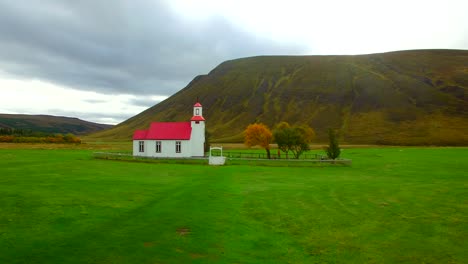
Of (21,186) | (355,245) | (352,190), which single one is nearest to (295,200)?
(352,190)

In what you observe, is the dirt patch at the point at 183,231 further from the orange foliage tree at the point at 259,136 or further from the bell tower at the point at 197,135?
the orange foliage tree at the point at 259,136

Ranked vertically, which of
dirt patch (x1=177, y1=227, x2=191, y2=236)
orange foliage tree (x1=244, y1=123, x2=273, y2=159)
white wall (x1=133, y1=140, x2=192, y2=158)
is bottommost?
dirt patch (x1=177, y1=227, x2=191, y2=236)

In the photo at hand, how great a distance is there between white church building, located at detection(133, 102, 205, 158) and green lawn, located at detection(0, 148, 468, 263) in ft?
138

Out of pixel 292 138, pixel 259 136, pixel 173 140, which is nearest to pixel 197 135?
pixel 173 140

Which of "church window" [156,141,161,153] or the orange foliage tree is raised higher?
the orange foliage tree

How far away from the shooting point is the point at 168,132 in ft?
246

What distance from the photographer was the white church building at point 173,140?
241 feet

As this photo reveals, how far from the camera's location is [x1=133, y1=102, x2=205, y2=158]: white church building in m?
73.6

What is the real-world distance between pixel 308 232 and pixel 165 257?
7464 millimetres

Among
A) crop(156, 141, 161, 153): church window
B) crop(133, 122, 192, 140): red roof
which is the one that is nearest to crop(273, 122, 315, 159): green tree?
crop(133, 122, 192, 140): red roof

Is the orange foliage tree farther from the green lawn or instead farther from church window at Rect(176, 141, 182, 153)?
the green lawn

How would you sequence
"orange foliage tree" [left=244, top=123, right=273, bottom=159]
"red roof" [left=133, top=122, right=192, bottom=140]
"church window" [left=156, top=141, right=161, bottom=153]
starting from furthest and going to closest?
"orange foliage tree" [left=244, top=123, right=273, bottom=159], "church window" [left=156, top=141, right=161, bottom=153], "red roof" [left=133, top=122, right=192, bottom=140]

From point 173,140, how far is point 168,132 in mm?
2455

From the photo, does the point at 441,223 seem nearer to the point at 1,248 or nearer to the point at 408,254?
the point at 408,254
